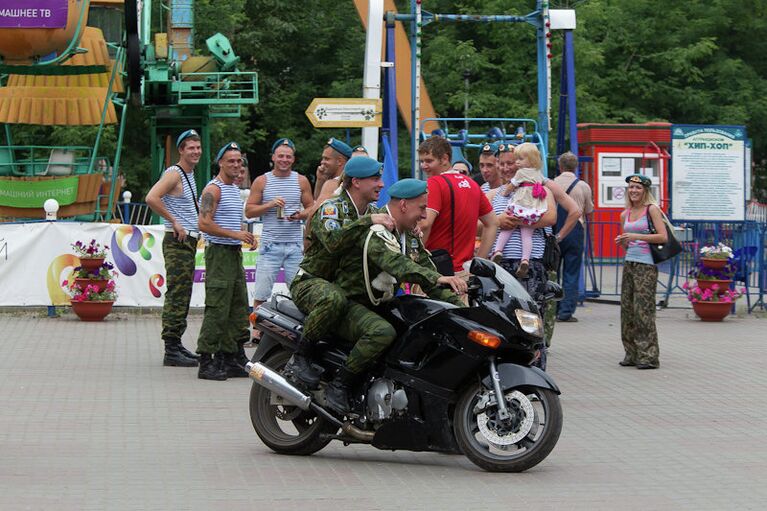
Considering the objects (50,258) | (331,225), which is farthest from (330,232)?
(50,258)

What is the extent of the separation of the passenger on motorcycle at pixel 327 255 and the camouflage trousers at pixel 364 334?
7 cm

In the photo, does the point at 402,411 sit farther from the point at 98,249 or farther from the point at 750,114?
the point at 750,114

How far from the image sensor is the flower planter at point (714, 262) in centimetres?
1645

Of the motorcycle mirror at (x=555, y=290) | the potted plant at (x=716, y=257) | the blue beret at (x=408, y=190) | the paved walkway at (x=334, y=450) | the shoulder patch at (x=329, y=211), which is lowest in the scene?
the paved walkway at (x=334, y=450)

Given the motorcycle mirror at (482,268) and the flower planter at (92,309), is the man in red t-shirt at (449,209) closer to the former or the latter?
the motorcycle mirror at (482,268)

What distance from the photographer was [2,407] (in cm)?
981

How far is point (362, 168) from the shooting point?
315 inches

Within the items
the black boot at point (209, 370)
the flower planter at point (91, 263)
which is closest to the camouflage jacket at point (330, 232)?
the black boot at point (209, 370)

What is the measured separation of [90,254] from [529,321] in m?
9.42

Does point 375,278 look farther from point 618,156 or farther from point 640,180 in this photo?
point 618,156

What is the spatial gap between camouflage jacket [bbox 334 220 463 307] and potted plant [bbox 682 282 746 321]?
9130 millimetres

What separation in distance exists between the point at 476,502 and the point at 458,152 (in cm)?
1319

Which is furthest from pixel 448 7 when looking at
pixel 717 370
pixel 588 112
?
pixel 717 370

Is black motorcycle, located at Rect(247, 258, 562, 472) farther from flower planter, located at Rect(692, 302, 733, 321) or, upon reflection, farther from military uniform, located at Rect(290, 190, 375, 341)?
flower planter, located at Rect(692, 302, 733, 321)
